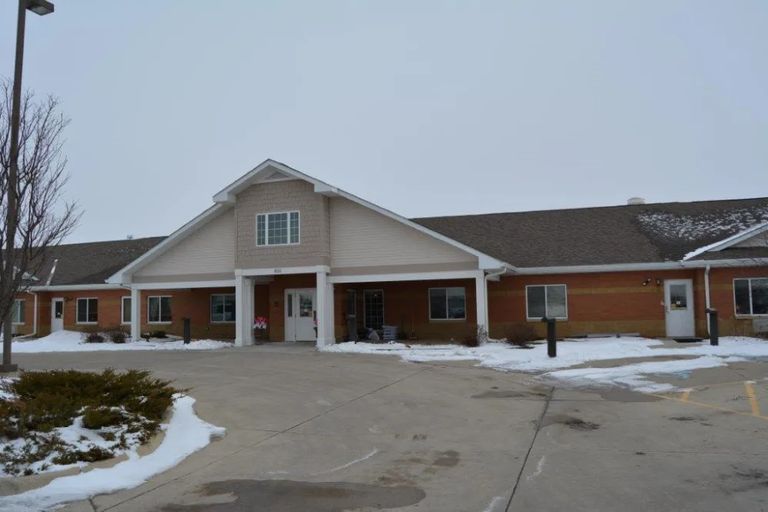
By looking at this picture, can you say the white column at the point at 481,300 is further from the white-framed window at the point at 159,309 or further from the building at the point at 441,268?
the white-framed window at the point at 159,309

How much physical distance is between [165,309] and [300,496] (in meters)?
25.3

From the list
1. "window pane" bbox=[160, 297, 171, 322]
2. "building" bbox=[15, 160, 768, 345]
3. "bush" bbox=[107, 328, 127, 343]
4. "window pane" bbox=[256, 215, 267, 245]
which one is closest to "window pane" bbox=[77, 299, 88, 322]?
"bush" bbox=[107, 328, 127, 343]

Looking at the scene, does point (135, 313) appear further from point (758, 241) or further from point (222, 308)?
point (758, 241)

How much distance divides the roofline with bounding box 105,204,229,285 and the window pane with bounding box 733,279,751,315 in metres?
18.6

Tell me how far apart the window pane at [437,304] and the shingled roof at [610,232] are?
2.41 meters

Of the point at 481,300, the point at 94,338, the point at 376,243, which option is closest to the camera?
the point at 481,300

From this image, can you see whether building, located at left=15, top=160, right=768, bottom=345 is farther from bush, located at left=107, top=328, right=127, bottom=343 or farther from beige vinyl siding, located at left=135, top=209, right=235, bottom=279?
bush, located at left=107, top=328, right=127, bottom=343

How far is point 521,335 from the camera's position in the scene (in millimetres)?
21719

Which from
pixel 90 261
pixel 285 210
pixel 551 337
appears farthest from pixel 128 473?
pixel 90 261

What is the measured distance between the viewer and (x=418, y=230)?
22.5 meters

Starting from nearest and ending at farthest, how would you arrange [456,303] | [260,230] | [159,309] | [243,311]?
[260,230] → [243,311] → [456,303] → [159,309]

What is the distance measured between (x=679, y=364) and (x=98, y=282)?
25321mm

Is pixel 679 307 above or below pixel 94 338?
above

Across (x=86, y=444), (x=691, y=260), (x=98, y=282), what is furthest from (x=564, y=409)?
(x=98, y=282)
